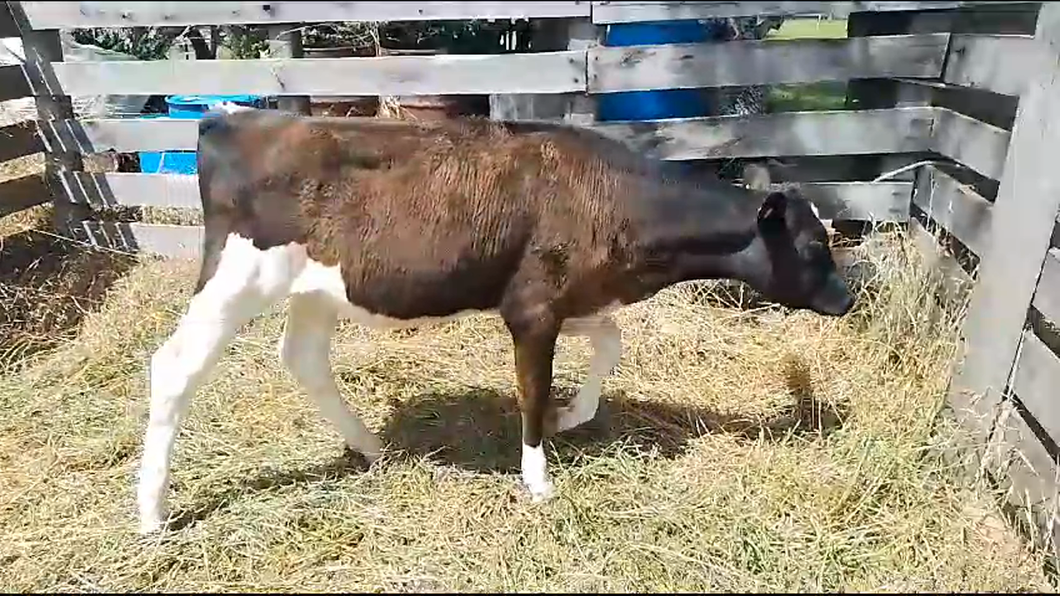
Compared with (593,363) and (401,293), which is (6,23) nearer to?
(401,293)

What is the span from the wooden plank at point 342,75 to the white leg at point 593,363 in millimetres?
1637

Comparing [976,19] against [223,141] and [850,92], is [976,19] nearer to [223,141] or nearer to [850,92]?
[850,92]

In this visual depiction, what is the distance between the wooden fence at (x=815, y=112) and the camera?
3.72 m

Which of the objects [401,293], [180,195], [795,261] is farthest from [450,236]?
[180,195]

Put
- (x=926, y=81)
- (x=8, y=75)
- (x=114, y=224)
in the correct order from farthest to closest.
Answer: (x=114, y=224) < (x=8, y=75) < (x=926, y=81)

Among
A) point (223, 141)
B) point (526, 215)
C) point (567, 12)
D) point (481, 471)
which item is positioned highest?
point (567, 12)

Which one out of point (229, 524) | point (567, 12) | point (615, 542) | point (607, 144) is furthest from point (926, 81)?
point (229, 524)

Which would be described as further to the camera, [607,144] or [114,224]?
[114,224]

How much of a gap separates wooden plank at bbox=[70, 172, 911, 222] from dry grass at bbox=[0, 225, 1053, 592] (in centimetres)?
37

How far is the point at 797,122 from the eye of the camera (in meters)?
5.30

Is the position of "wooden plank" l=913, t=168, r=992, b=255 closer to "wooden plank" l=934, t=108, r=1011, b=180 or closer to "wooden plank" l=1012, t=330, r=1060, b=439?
"wooden plank" l=934, t=108, r=1011, b=180

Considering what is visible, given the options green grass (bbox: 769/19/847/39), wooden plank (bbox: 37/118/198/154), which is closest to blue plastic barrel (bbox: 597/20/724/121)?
wooden plank (bbox: 37/118/198/154)

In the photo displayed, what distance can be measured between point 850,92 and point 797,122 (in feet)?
2.53

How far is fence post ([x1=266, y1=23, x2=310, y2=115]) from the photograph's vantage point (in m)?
6.12
